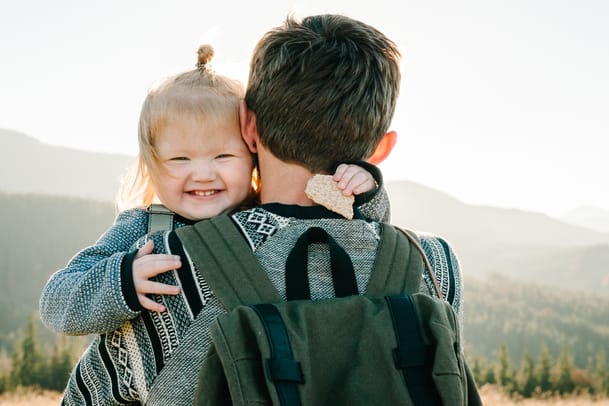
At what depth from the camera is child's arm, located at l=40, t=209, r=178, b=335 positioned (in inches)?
78.3

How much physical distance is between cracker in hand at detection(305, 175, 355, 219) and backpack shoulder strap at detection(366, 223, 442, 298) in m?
0.14

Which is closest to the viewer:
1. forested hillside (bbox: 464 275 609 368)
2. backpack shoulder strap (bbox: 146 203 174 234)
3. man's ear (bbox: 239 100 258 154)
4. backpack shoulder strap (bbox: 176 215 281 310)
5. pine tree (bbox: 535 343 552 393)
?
backpack shoulder strap (bbox: 176 215 281 310)

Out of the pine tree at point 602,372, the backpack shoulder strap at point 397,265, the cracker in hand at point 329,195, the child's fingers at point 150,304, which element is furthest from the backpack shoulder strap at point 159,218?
the pine tree at point 602,372

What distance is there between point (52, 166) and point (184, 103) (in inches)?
2690

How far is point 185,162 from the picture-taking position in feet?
9.05

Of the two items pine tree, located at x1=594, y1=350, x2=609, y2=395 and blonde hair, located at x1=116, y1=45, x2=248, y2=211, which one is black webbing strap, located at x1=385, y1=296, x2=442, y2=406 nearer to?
blonde hair, located at x1=116, y1=45, x2=248, y2=211

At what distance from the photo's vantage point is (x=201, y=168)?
2.73 m

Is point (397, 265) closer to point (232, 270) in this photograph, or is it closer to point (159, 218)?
point (232, 270)

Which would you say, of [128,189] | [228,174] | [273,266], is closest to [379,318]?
[273,266]

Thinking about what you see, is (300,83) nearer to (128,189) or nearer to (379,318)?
(379,318)

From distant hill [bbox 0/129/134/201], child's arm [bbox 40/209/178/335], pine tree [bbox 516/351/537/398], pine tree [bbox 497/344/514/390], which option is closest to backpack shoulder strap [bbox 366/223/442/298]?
child's arm [bbox 40/209/178/335]

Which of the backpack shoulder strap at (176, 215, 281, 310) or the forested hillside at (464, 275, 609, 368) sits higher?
the backpack shoulder strap at (176, 215, 281, 310)

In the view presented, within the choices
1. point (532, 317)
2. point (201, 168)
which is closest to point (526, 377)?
point (532, 317)

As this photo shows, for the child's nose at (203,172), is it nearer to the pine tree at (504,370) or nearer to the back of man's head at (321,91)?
the back of man's head at (321,91)
